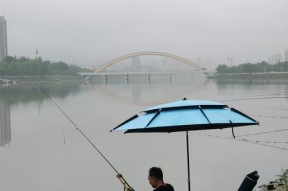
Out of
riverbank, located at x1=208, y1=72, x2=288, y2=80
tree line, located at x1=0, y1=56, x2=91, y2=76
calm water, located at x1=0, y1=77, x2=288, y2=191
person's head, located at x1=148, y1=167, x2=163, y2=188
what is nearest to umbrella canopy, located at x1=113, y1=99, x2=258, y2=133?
person's head, located at x1=148, y1=167, x2=163, y2=188

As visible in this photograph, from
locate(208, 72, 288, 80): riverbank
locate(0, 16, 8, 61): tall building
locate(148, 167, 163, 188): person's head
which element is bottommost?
locate(148, 167, 163, 188): person's head

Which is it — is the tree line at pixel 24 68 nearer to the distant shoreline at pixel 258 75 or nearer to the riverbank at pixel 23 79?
the riverbank at pixel 23 79

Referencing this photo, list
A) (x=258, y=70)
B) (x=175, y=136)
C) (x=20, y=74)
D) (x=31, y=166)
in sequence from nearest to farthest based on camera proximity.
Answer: (x=31, y=166) → (x=175, y=136) → (x=20, y=74) → (x=258, y=70)

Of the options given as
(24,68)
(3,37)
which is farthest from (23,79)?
(3,37)

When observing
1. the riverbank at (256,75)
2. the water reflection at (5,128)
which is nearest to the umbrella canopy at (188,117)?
the water reflection at (5,128)

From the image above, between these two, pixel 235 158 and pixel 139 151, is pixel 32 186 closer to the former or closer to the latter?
pixel 139 151

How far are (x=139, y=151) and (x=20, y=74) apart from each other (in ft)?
291

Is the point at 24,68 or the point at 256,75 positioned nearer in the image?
the point at 24,68

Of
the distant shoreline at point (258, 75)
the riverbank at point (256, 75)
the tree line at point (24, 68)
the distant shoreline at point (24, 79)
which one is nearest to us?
the distant shoreline at point (24, 79)

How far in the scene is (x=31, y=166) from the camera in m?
12.8

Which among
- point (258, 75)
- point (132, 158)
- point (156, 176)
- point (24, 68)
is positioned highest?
point (24, 68)

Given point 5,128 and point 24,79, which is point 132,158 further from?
point 24,79

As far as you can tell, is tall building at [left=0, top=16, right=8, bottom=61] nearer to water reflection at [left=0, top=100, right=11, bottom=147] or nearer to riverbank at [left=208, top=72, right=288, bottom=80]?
riverbank at [left=208, top=72, right=288, bottom=80]

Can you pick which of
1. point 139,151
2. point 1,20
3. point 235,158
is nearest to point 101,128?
point 139,151
